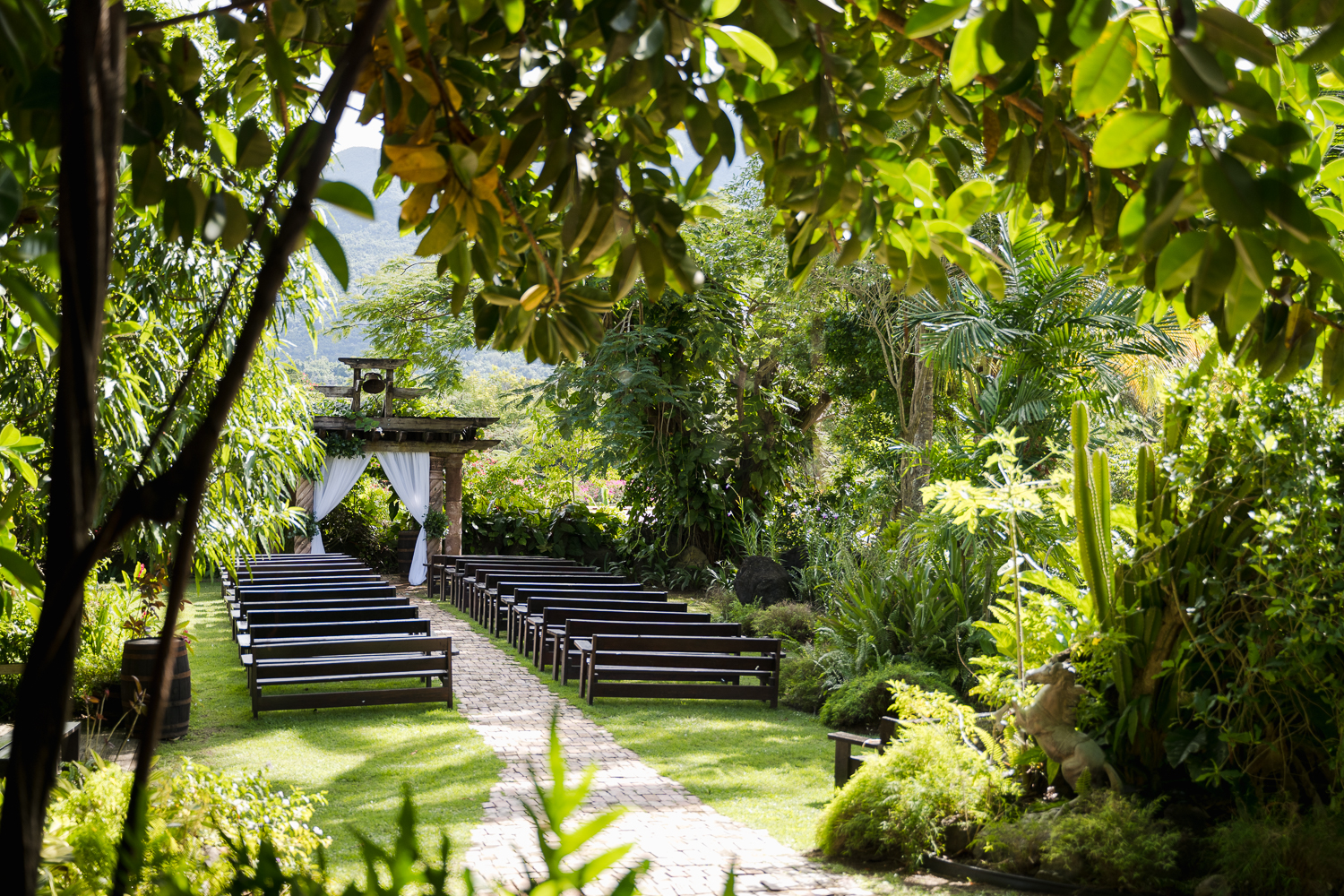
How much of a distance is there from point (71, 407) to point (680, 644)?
838 centimetres

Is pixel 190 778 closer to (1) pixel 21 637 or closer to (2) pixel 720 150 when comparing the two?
(2) pixel 720 150

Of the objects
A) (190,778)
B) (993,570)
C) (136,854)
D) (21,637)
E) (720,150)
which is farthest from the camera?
(993,570)

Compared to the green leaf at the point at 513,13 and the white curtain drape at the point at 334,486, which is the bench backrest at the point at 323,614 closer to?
the green leaf at the point at 513,13

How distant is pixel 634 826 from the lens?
5.16 m

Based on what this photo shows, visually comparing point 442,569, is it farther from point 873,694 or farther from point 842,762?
point 842,762

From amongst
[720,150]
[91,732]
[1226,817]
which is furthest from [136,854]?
[91,732]

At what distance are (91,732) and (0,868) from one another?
7.13m

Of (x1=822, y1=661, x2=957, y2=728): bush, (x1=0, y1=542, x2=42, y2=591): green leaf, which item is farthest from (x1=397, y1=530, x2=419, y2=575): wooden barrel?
(x1=0, y1=542, x2=42, y2=591): green leaf

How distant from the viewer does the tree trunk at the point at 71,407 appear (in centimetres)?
64

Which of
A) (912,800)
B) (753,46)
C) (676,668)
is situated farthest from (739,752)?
(753,46)

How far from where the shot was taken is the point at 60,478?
2.26ft

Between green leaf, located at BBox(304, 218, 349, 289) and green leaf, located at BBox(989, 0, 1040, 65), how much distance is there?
69cm

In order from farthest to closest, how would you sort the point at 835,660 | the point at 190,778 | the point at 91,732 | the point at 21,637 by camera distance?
the point at 835,660 < the point at 91,732 < the point at 21,637 < the point at 190,778

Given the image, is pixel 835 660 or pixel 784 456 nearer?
pixel 835 660
